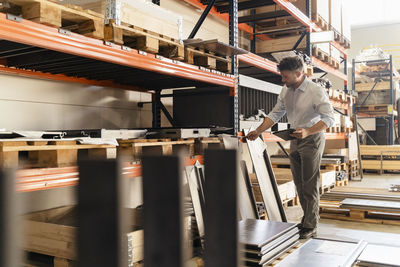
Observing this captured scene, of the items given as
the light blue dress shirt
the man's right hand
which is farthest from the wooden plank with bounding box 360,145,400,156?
the man's right hand

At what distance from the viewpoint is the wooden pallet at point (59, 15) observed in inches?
94.8

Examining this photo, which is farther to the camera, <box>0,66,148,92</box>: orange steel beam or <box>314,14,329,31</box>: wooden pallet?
<box>314,14,329,31</box>: wooden pallet

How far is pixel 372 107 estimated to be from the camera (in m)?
13.3

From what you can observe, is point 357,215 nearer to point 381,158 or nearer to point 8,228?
point 8,228

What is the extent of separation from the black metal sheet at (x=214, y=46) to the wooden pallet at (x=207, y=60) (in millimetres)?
54

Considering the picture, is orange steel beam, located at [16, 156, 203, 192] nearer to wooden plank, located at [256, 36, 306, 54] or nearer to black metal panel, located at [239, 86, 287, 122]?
black metal panel, located at [239, 86, 287, 122]

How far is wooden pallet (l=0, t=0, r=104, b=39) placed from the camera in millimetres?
2408

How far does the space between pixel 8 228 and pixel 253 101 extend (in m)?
6.42

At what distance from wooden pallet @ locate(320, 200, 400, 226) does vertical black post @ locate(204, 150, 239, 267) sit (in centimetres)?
539

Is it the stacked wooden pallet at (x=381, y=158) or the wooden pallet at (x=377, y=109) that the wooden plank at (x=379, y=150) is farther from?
the wooden pallet at (x=377, y=109)

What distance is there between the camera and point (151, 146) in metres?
3.62

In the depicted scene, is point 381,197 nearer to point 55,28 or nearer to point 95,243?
point 55,28

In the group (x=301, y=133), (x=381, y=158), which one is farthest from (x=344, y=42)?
(x=301, y=133)

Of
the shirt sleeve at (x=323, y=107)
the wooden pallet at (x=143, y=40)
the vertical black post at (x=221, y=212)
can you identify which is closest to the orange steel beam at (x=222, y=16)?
the wooden pallet at (x=143, y=40)
